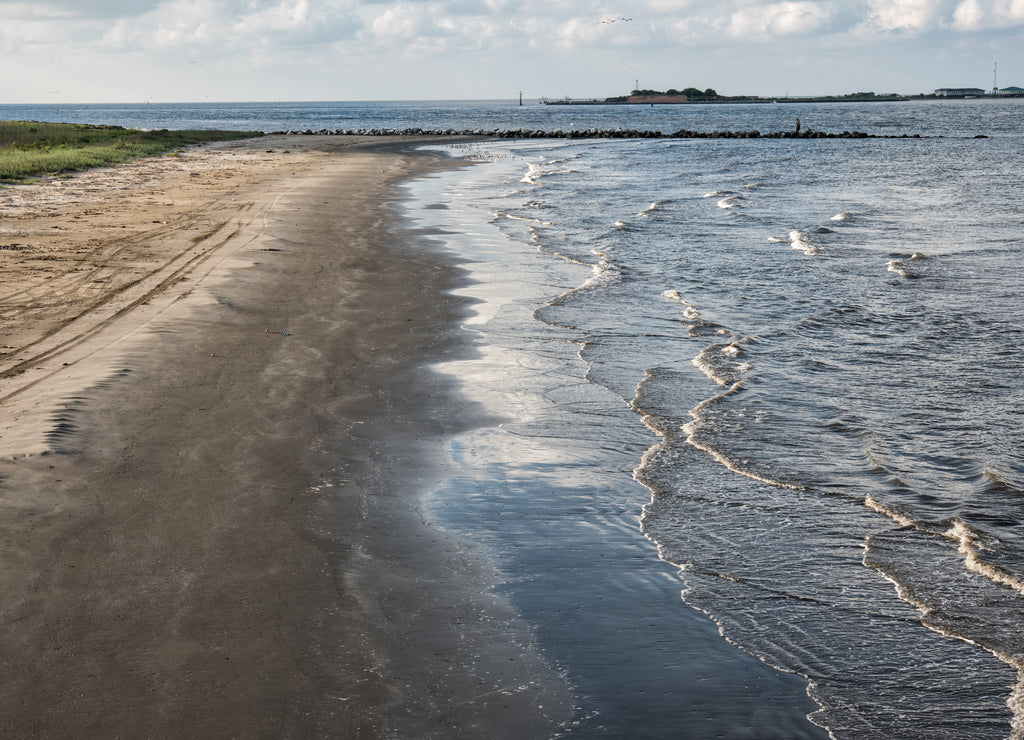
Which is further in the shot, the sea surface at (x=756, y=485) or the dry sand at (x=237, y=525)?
the sea surface at (x=756, y=485)

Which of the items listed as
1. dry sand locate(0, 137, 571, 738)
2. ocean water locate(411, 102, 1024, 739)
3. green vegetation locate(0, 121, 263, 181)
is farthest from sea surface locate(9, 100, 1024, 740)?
green vegetation locate(0, 121, 263, 181)

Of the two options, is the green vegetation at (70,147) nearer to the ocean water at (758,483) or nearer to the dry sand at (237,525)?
the dry sand at (237,525)

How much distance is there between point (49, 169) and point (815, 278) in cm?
3015

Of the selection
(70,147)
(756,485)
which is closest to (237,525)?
(756,485)

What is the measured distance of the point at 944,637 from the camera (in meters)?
5.46

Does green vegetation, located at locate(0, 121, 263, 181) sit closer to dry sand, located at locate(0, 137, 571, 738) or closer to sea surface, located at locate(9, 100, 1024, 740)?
dry sand, located at locate(0, 137, 571, 738)

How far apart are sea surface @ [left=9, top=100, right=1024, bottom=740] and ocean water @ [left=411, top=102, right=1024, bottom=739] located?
25mm

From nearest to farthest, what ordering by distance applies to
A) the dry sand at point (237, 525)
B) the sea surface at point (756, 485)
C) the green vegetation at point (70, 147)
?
the dry sand at point (237, 525) → the sea surface at point (756, 485) → the green vegetation at point (70, 147)

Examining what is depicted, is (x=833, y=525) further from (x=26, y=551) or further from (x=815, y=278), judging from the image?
(x=815, y=278)

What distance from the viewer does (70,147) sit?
49312mm

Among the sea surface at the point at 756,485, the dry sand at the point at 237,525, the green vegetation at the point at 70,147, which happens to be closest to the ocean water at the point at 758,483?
the sea surface at the point at 756,485

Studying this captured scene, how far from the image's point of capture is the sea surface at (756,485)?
198 inches

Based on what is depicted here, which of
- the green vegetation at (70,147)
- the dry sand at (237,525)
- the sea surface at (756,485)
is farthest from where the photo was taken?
the green vegetation at (70,147)

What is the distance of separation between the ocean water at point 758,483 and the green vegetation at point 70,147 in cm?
2410
